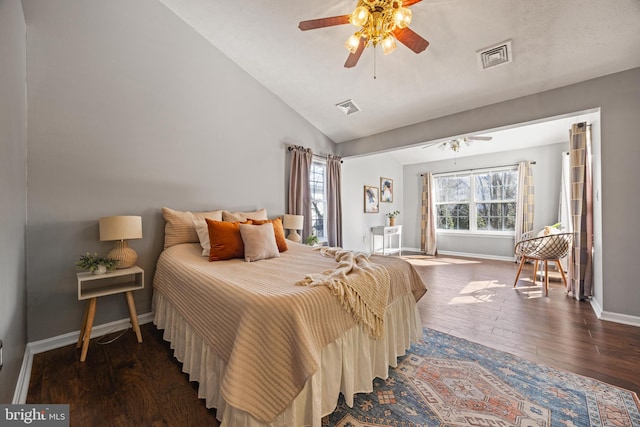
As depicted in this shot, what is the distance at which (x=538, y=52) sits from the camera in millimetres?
2508

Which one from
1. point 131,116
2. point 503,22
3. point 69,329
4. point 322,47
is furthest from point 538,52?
point 69,329

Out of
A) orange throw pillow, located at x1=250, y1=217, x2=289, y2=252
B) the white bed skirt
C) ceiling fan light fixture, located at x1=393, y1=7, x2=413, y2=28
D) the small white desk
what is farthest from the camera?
the small white desk

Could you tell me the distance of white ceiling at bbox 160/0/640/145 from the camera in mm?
2205

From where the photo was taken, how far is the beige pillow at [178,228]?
270cm

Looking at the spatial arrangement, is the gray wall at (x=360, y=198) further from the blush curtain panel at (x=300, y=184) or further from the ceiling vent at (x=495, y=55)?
the ceiling vent at (x=495, y=55)

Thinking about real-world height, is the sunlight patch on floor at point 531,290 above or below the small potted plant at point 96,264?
below

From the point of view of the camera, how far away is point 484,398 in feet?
5.15

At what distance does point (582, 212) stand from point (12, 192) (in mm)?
5351

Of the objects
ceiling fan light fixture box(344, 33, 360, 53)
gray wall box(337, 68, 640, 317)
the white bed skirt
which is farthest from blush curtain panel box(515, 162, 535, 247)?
ceiling fan light fixture box(344, 33, 360, 53)

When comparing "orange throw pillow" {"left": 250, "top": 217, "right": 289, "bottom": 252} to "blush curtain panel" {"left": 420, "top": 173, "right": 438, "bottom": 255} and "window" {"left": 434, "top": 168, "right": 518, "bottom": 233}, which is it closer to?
"blush curtain panel" {"left": 420, "top": 173, "right": 438, "bottom": 255}

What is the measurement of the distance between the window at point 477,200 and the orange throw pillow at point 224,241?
5852mm

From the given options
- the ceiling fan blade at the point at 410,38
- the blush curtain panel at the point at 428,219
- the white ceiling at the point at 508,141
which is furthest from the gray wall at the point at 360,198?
the ceiling fan blade at the point at 410,38

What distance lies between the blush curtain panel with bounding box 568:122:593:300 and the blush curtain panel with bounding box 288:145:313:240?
11.6 ft

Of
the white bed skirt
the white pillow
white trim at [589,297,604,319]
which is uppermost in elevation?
the white pillow
